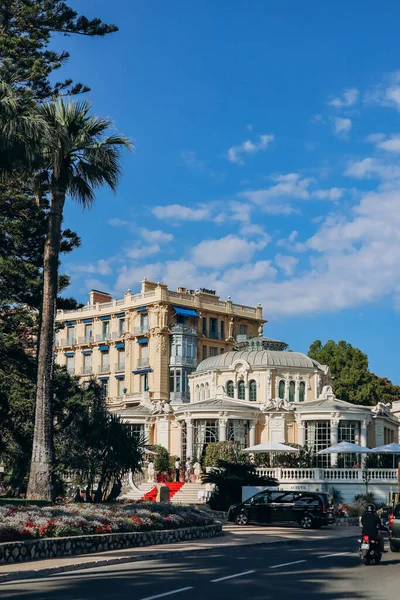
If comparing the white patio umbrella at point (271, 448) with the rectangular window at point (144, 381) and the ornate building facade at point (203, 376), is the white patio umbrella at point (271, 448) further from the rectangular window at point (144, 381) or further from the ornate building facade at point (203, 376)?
the rectangular window at point (144, 381)

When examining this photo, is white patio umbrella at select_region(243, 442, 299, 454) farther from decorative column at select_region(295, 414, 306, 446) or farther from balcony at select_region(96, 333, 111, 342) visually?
balcony at select_region(96, 333, 111, 342)

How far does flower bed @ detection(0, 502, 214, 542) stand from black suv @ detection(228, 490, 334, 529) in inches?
192

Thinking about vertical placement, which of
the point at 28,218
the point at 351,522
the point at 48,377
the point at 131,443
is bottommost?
the point at 351,522

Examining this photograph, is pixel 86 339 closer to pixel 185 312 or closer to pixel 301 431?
pixel 185 312

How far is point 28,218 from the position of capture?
137ft

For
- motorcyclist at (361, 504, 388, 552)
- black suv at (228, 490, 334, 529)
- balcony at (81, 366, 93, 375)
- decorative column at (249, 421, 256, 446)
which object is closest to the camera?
motorcyclist at (361, 504, 388, 552)

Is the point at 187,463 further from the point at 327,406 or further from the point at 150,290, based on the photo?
the point at 150,290

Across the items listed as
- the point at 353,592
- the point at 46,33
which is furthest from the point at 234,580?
the point at 46,33

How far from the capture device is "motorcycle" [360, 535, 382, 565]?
67.3ft

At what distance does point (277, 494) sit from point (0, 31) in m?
24.1

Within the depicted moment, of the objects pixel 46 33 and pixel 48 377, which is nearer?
pixel 48 377

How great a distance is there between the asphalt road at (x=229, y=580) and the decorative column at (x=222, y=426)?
32036 mm

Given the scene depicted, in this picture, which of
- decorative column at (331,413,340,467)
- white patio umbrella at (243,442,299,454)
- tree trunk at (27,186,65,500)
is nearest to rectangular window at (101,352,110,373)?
decorative column at (331,413,340,467)

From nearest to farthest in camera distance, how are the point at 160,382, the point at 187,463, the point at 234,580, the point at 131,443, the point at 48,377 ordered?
the point at 234,580 < the point at 48,377 < the point at 131,443 < the point at 187,463 < the point at 160,382
